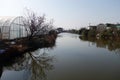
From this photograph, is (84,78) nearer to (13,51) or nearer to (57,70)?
(57,70)

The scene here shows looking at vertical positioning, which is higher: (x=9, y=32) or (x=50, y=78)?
(x=9, y=32)

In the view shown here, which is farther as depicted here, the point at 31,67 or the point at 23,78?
the point at 31,67

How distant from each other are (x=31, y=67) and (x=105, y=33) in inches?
1320

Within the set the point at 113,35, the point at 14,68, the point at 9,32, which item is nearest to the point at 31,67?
the point at 14,68

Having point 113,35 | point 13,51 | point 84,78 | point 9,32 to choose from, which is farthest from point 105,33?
point 84,78

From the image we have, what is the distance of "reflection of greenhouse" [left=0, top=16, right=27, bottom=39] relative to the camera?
719 inches

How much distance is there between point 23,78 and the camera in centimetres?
816

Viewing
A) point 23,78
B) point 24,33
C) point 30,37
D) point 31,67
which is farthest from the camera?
point 24,33

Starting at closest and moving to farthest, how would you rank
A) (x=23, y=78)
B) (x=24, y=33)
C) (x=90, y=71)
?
(x=23, y=78) → (x=90, y=71) → (x=24, y=33)

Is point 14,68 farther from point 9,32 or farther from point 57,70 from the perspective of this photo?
point 9,32

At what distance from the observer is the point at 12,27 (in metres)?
19.2

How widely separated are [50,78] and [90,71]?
95.8 inches

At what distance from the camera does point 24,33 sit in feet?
77.2

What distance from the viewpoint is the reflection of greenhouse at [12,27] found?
18266 millimetres
